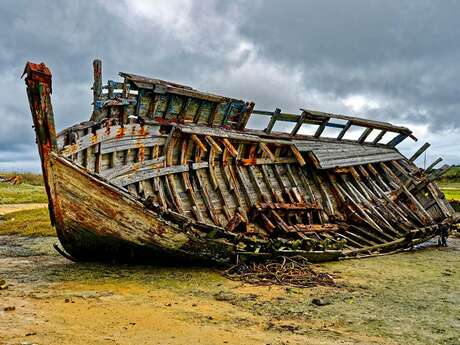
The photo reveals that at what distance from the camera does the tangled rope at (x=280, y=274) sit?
856cm

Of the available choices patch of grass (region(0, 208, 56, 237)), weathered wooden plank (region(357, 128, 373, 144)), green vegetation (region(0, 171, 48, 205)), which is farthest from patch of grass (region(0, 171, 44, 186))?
weathered wooden plank (region(357, 128, 373, 144))

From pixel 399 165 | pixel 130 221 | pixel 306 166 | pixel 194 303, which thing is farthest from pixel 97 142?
pixel 399 165

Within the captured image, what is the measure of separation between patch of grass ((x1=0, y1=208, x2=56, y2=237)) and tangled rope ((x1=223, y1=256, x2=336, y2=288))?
9.12 metres

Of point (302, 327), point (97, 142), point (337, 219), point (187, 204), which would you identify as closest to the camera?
point (302, 327)

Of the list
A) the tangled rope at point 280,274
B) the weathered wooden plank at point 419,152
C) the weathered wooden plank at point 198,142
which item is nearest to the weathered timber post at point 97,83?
the weathered wooden plank at point 198,142

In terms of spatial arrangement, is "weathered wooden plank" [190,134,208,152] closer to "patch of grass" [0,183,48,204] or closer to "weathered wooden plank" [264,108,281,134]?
"weathered wooden plank" [264,108,281,134]

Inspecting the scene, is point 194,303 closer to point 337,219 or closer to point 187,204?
point 187,204

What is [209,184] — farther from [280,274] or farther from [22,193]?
[22,193]

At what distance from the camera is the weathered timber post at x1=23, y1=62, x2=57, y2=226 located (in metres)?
7.14

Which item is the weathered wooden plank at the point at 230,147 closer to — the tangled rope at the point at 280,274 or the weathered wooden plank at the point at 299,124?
the tangled rope at the point at 280,274

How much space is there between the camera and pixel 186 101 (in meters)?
10.8

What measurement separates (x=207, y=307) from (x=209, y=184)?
448cm

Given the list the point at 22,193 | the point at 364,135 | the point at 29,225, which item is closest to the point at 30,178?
the point at 22,193

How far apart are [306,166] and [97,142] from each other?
6969mm
